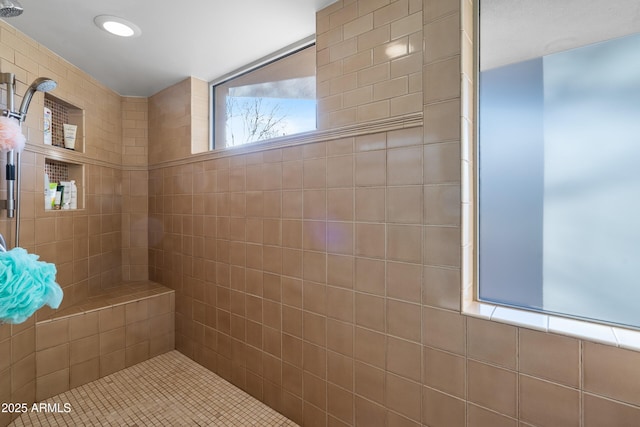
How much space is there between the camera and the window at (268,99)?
1.81 metres

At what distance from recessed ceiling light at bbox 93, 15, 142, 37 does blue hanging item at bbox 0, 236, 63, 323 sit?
1268mm

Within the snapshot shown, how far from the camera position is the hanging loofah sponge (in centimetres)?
110

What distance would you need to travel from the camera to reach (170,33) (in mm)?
1758

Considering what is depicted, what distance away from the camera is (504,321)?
3.46 feet

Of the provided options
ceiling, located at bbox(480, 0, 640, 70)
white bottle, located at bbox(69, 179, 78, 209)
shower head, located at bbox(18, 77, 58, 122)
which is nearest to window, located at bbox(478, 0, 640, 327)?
ceiling, located at bbox(480, 0, 640, 70)

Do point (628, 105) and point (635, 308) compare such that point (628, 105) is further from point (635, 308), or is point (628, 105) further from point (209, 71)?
point (209, 71)

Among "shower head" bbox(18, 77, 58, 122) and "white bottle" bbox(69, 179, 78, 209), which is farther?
"white bottle" bbox(69, 179, 78, 209)

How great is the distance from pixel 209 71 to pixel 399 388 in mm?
2376

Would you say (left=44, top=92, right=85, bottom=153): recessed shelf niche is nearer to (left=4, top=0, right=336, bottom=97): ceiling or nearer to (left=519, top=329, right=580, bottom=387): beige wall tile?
(left=4, top=0, right=336, bottom=97): ceiling

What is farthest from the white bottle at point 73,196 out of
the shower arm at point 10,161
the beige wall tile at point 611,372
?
the beige wall tile at point 611,372

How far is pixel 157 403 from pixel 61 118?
2.12 m

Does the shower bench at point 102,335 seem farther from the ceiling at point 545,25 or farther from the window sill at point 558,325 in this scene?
the ceiling at point 545,25

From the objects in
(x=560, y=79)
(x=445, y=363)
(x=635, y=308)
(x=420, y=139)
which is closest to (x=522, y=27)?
(x=560, y=79)

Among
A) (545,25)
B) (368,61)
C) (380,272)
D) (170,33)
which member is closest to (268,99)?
(170,33)
